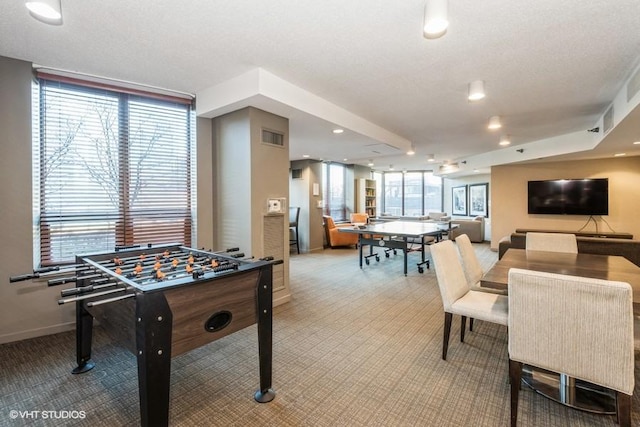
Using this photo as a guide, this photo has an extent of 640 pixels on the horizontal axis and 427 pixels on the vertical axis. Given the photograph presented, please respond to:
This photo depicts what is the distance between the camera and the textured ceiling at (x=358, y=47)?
198 centimetres

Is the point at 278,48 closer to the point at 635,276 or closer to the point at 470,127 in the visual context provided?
the point at 635,276

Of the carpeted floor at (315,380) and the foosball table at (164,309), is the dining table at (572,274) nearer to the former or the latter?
the carpeted floor at (315,380)

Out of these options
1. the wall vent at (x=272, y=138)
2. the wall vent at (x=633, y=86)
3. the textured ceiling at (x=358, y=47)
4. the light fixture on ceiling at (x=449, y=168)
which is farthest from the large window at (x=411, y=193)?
the wall vent at (x=633, y=86)

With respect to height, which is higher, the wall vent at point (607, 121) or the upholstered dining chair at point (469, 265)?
the wall vent at point (607, 121)

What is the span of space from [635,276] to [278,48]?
3.22 metres

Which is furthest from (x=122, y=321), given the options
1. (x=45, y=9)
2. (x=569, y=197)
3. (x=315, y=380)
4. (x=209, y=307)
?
(x=569, y=197)

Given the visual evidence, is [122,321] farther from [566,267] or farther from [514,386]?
[566,267]

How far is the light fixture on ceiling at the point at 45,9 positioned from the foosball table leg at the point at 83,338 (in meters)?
1.88

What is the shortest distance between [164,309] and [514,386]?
76.4 inches

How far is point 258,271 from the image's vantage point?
1954 mm

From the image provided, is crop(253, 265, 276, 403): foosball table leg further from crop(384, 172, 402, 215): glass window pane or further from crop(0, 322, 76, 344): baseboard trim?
crop(384, 172, 402, 215): glass window pane

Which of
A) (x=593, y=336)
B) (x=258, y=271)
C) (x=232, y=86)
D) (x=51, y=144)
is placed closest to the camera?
(x=593, y=336)

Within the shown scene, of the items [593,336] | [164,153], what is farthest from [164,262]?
[593,336]

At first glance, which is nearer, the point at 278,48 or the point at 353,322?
Answer: the point at 278,48
